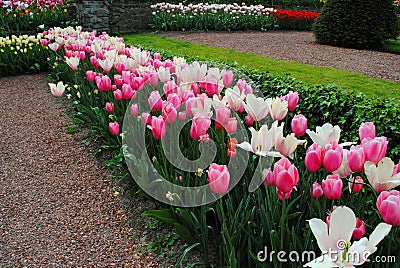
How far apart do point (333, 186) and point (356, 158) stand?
129 millimetres

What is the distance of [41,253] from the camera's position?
2434mm

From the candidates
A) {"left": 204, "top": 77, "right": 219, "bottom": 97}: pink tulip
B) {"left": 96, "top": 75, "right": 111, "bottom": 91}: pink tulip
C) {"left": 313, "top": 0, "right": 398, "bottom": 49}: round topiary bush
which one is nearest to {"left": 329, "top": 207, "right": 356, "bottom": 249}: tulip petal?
{"left": 204, "top": 77, "right": 219, "bottom": 97}: pink tulip

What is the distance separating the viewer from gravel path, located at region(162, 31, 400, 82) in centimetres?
673

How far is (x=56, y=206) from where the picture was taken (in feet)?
9.67

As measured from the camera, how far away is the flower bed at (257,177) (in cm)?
144

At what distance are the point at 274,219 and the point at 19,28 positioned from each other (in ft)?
30.2

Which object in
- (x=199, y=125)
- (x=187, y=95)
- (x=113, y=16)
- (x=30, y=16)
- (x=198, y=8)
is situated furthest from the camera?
(x=198, y=8)

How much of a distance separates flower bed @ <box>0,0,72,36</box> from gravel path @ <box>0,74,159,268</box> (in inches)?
214

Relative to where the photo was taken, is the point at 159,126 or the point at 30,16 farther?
the point at 30,16

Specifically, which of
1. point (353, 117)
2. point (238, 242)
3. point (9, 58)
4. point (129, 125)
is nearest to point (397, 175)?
point (238, 242)

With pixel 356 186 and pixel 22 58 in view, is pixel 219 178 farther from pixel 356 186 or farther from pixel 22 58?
pixel 22 58

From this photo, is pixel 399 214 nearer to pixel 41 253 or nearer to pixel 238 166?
pixel 238 166

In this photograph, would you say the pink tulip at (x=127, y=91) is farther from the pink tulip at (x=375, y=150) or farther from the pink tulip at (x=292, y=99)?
the pink tulip at (x=375, y=150)

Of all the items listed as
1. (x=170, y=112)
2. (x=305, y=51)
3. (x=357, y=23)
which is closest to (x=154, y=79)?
(x=170, y=112)
